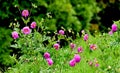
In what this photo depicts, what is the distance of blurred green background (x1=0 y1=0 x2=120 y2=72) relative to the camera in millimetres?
8250

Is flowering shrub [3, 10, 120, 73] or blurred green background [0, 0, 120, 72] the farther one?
blurred green background [0, 0, 120, 72]

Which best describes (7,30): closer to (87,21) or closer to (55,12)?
(55,12)

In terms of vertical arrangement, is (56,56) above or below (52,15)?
below

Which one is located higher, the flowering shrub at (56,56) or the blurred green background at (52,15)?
the blurred green background at (52,15)

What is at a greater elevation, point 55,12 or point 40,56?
→ point 55,12

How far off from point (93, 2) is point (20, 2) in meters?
2.41

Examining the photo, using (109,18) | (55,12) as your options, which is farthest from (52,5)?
(109,18)

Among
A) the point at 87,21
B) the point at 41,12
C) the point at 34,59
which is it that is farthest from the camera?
the point at 87,21

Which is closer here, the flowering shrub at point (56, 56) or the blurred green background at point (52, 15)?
the flowering shrub at point (56, 56)

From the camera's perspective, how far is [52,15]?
29.5ft

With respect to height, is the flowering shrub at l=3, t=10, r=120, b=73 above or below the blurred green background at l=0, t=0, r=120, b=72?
below

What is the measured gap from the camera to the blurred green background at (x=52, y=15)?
8.25 metres

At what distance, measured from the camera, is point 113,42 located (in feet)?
18.6

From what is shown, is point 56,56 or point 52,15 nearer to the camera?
point 56,56
